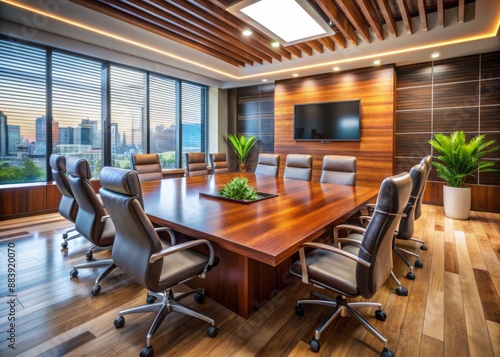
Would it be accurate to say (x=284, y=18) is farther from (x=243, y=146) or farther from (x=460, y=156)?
(x=243, y=146)

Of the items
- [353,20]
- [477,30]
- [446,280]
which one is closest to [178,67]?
[353,20]

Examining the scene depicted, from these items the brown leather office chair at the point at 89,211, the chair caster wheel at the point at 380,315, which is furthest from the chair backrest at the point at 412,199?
the brown leather office chair at the point at 89,211

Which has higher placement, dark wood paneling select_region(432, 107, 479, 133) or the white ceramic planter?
dark wood paneling select_region(432, 107, 479, 133)

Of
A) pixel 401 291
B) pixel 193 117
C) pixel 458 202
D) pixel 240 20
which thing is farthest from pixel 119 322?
pixel 193 117

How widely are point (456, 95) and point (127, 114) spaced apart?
20.5 ft

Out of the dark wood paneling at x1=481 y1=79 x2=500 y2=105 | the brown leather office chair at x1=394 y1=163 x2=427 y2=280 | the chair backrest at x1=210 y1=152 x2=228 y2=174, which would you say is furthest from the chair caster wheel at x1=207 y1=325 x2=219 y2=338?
the dark wood paneling at x1=481 y1=79 x2=500 y2=105

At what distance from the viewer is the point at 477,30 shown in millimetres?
3953

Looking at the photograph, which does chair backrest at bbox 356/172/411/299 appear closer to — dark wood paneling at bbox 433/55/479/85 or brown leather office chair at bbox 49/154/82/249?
brown leather office chair at bbox 49/154/82/249

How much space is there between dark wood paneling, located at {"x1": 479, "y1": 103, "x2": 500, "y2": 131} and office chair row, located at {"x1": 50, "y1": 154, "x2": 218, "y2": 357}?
17.9 feet

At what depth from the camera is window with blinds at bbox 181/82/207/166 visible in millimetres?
6938

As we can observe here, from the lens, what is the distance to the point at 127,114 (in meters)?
5.60

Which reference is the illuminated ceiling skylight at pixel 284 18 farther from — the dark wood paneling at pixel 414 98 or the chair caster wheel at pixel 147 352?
the chair caster wheel at pixel 147 352

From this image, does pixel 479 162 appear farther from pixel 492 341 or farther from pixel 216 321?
pixel 216 321

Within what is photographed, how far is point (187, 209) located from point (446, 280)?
2366mm
